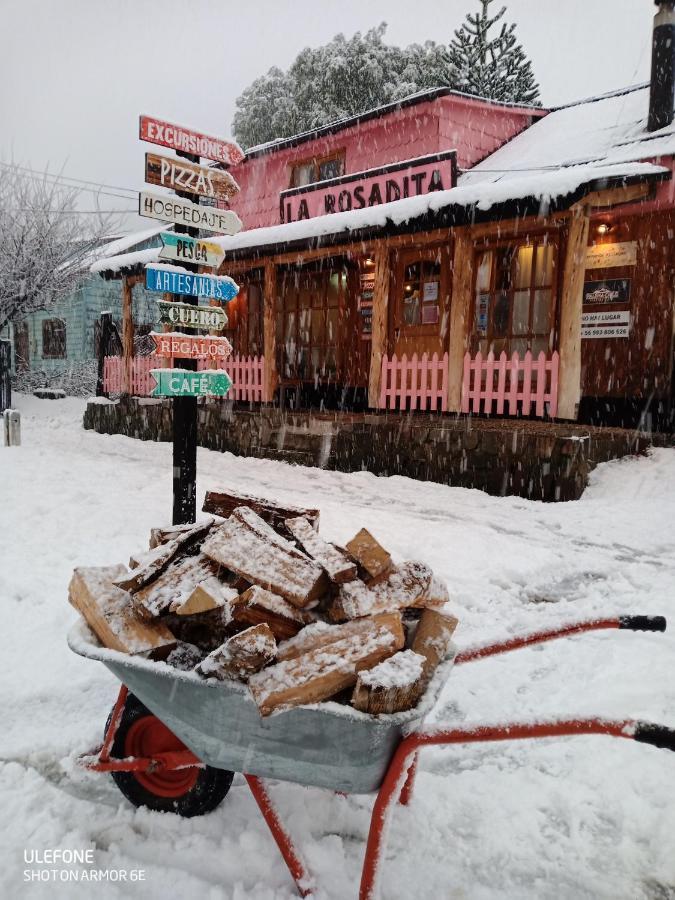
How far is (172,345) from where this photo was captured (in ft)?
14.3

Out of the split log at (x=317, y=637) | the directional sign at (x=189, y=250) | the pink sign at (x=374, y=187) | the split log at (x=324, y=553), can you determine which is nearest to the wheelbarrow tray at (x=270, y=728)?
the split log at (x=317, y=637)

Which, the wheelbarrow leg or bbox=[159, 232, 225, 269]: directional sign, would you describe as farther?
bbox=[159, 232, 225, 269]: directional sign

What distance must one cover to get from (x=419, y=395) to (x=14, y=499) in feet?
18.5

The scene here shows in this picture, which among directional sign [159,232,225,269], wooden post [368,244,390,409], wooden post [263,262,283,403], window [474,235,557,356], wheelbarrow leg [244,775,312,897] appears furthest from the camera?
wooden post [263,262,283,403]

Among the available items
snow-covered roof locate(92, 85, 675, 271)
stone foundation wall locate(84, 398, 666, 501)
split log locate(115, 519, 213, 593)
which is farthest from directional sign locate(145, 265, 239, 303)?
snow-covered roof locate(92, 85, 675, 271)

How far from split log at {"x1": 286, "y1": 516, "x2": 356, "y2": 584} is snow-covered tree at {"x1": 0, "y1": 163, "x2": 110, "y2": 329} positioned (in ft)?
52.6

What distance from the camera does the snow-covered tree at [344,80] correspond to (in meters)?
23.8

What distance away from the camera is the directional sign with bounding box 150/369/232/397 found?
14.2 feet

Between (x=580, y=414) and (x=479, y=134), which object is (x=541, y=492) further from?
(x=479, y=134)

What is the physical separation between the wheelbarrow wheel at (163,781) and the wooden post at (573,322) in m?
6.57

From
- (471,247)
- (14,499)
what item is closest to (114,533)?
(14,499)

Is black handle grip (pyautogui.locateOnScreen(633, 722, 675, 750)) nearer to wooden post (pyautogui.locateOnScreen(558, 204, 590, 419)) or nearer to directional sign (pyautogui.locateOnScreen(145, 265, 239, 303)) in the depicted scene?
directional sign (pyautogui.locateOnScreen(145, 265, 239, 303))

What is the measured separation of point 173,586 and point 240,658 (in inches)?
18.5

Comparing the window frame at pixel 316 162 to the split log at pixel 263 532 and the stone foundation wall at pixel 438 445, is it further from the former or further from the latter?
the split log at pixel 263 532
